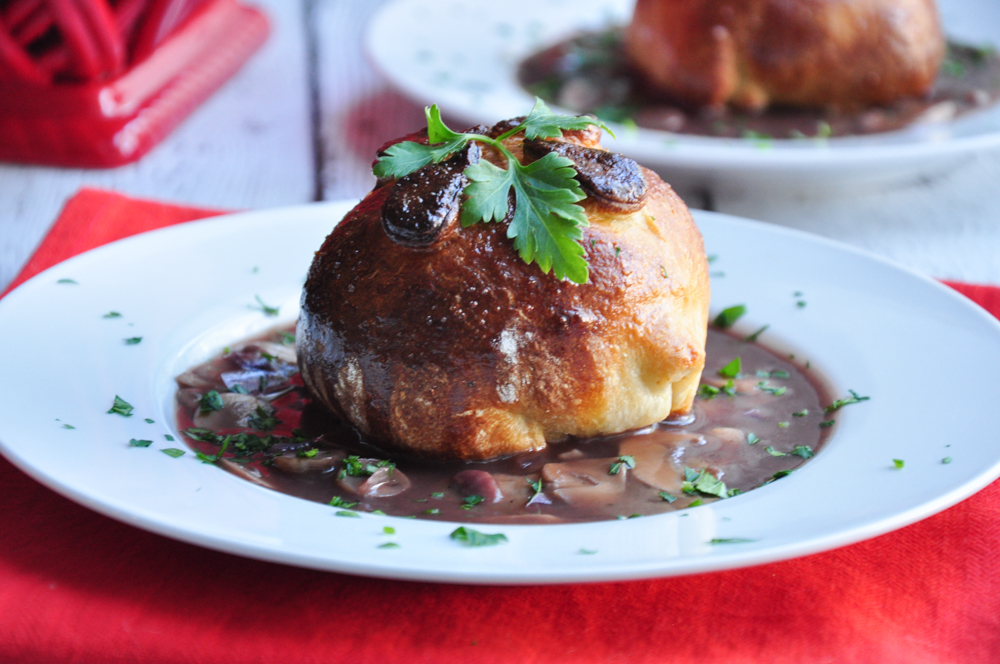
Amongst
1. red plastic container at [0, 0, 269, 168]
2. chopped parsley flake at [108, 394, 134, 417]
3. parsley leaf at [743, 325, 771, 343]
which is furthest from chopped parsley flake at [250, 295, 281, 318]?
red plastic container at [0, 0, 269, 168]

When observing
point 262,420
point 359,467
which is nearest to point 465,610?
point 359,467

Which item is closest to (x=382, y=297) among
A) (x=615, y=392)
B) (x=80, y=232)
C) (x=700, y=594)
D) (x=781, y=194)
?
(x=615, y=392)

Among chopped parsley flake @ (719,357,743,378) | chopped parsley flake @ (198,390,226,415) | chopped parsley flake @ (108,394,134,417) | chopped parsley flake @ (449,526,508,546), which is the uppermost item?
chopped parsley flake @ (449,526,508,546)

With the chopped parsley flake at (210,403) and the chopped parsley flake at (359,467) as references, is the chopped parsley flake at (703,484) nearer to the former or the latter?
the chopped parsley flake at (359,467)

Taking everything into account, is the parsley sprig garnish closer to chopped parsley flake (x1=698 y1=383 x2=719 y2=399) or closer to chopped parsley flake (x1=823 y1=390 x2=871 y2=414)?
chopped parsley flake (x1=698 y1=383 x2=719 y2=399)

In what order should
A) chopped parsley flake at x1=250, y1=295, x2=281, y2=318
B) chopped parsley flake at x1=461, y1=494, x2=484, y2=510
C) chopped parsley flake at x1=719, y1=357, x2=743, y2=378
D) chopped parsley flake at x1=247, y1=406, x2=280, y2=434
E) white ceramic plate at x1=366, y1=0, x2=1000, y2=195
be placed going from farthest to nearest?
1. white ceramic plate at x1=366, y1=0, x2=1000, y2=195
2. chopped parsley flake at x1=250, y1=295, x2=281, y2=318
3. chopped parsley flake at x1=719, y1=357, x2=743, y2=378
4. chopped parsley flake at x1=247, y1=406, x2=280, y2=434
5. chopped parsley flake at x1=461, y1=494, x2=484, y2=510

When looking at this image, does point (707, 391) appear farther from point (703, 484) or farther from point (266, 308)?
point (266, 308)
